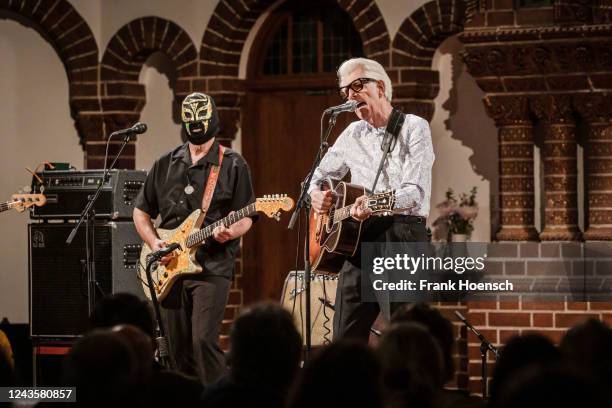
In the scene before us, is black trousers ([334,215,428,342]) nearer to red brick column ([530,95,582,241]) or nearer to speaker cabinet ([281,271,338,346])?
speaker cabinet ([281,271,338,346])

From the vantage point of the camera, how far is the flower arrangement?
9.34 meters

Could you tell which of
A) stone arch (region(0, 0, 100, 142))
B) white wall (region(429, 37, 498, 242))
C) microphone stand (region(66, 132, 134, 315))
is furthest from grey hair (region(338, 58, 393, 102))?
stone arch (region(0, 0, 100, 142))

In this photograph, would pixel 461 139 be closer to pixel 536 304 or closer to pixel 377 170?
pixel 536 304

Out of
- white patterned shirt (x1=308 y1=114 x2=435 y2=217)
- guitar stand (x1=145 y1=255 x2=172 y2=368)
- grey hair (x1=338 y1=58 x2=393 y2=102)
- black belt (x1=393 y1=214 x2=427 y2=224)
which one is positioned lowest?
guitar stand (x1=145 y1=255 x2=172 y2=368)

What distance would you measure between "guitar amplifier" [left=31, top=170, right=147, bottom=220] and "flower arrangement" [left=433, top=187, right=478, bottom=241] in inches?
102

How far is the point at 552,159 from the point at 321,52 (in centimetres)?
260

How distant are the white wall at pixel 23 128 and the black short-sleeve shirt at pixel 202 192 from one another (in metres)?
3.92

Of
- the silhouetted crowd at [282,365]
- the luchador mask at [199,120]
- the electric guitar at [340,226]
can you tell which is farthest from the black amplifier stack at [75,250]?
the silhouetted crowd at [282,365]

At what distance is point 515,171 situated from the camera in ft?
29.4

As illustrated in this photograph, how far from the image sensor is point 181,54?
10.5m

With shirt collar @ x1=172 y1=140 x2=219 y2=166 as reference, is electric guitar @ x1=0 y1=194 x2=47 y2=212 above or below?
below

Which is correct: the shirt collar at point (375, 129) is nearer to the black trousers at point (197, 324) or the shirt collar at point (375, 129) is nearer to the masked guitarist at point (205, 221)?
the masked guitarist at point (205, 221)

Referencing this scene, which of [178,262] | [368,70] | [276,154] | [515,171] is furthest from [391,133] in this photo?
[276,154]

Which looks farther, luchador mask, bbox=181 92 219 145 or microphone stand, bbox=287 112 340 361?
luchador mask, bbox=181 92 219 145
